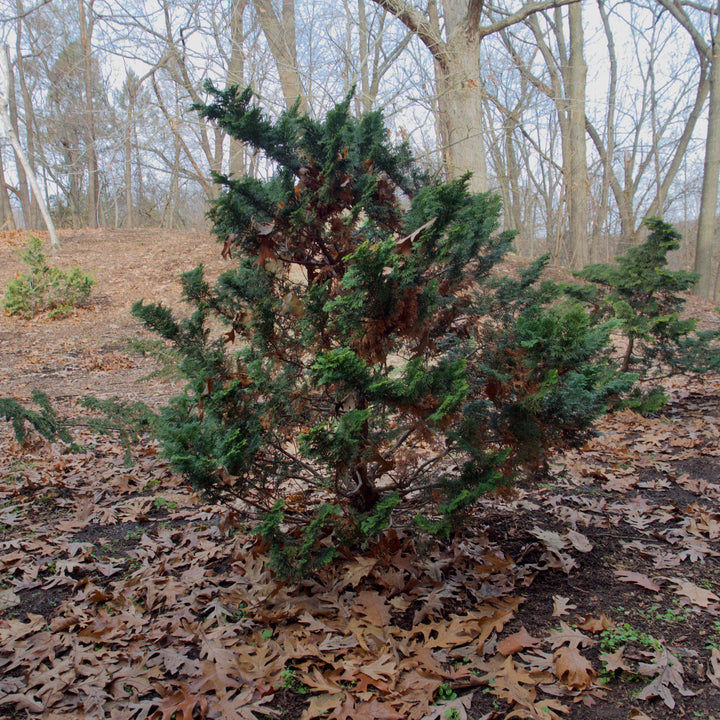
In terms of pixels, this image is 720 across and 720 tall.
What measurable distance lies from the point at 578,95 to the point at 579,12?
8.30 feet

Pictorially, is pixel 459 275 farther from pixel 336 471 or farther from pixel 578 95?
pixel 578 95

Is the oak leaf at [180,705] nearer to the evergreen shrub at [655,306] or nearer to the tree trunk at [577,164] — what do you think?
the evergreen shrub at [655,306]

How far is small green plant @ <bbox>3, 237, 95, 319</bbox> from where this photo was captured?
1093 centimetres

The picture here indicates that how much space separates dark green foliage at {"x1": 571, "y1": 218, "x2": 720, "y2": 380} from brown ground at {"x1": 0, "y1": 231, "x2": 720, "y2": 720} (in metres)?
1.50

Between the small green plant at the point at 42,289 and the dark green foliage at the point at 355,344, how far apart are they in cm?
1028

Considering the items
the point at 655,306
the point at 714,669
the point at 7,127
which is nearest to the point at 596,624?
the point at 714,669

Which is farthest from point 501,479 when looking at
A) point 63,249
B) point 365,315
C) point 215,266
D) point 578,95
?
point 63,249

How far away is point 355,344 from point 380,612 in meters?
1.30

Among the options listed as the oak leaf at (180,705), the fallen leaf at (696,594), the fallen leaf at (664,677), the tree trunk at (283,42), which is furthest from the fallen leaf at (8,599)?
the tree trunk at (283,42)

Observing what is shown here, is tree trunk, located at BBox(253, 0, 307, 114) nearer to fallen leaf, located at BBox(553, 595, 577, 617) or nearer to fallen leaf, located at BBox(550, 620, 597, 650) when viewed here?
fallen leaf, located at BBox(553, 595, 577, 617)

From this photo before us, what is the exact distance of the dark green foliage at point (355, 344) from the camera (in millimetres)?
2311

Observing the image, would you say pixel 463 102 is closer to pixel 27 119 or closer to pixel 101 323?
pixel 101 323

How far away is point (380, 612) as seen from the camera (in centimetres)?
256

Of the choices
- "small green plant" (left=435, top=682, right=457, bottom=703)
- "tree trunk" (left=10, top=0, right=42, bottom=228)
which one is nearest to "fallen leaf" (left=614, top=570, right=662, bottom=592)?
"small green plant" (left=435, top=682, right=457, bottom=703)
